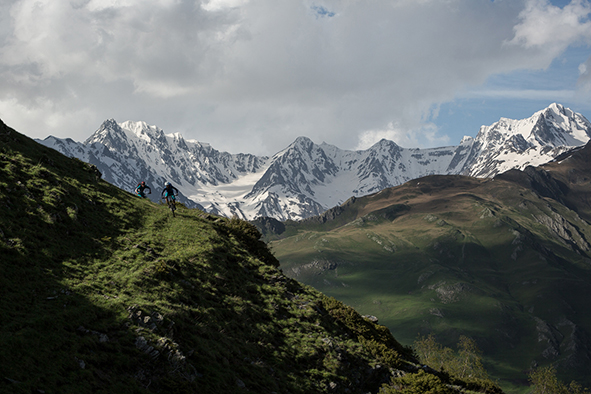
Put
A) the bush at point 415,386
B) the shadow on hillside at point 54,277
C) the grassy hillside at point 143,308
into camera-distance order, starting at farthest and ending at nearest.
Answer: the bush at point 415,386 → the grassy hillside at point 143,308 → the shadow on hillside at point 54,277

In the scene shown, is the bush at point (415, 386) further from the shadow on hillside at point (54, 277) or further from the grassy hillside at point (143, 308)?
the shadow on hillside at point (54, 277)

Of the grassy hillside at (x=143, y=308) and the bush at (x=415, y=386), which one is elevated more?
the grassy hillside at (x=143, y=308)

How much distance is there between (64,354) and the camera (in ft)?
63.6

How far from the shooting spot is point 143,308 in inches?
965

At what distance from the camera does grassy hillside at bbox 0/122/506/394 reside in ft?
66.1

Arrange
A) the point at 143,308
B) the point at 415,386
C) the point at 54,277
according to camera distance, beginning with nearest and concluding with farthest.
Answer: the point at 143,308 → the point at 54,277 → the point at 415,386

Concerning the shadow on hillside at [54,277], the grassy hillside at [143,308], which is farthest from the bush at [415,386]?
the shadow on hillside at [54,277]

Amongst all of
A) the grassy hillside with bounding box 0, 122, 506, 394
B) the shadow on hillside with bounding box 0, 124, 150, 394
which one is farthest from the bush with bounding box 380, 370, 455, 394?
the shadow on hillside with bounding box 0, 124, 150, 394

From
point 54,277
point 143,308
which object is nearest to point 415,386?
point 143,308

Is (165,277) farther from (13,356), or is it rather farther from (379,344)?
(379,344)

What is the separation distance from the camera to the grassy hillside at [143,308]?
66.1 feet

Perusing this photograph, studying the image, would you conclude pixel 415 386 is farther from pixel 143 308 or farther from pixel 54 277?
pixel 54 277

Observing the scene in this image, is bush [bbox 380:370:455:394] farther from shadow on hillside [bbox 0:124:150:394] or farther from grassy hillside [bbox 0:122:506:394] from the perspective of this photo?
shadow on hillside [bbox 0:124:150:394]

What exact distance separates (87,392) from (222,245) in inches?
824
